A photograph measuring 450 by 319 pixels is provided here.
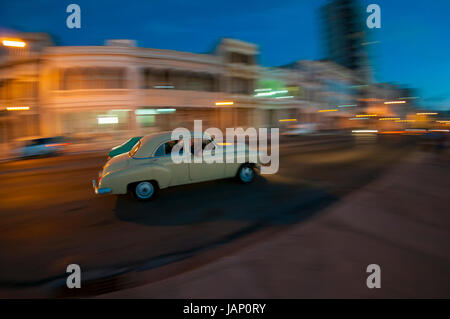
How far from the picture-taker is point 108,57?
2461 centimetres

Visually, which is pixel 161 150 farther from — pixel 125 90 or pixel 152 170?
pixel 125 90

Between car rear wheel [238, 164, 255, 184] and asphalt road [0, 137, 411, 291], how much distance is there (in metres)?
0.19

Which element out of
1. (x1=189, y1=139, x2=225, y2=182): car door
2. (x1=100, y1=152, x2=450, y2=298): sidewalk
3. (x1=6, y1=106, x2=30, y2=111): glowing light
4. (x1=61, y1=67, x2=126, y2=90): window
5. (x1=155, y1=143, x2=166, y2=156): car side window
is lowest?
(x1=100, y1=152, x2=450, y2=298): sidewalk

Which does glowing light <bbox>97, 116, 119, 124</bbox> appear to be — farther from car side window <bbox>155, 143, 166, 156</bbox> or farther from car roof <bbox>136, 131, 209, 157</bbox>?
car side window <bbox>155, 143, 166, 156</bbox>

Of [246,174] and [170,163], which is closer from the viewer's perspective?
Answer: [170,163]

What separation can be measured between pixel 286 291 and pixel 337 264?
88cm

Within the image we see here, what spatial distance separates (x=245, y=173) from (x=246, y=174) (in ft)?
0.15

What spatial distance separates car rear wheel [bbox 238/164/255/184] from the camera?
7137mm

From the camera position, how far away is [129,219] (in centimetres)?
486

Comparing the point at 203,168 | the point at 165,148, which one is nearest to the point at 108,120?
the point at 165,148

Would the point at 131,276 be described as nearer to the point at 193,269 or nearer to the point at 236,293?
the point at 193,269

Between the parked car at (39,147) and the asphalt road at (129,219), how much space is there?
7.50m

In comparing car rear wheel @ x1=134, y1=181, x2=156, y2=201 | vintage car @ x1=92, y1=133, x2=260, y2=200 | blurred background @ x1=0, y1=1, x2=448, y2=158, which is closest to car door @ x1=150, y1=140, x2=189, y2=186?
vintage car @ x1=92, y1=133, x2=260, y2=200
